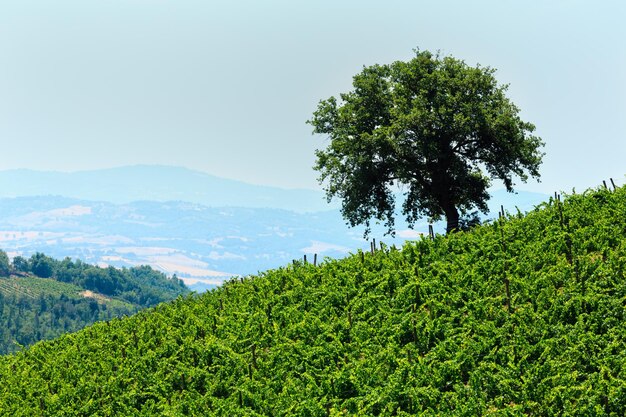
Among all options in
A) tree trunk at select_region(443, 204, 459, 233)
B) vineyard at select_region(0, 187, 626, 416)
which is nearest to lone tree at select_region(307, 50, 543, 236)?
tree trunk at select_region(443, 204, 459, 233)

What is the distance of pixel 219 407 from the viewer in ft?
69.8

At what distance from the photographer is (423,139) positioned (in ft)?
154

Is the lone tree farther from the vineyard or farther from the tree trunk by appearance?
the vineyard

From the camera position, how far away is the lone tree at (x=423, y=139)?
155ft

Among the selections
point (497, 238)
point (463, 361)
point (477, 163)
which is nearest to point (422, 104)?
point (477, 163)

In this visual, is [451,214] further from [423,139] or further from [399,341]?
[399,341]

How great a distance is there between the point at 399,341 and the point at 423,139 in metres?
27.4

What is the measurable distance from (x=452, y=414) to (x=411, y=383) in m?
2.12

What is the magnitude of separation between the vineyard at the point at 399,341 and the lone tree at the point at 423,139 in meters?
17.2

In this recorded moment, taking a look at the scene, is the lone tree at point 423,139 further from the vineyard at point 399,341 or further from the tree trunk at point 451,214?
the vineyard at point 399,341

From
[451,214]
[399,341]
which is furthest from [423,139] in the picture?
[399,341]

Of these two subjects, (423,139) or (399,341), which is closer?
(399,341)

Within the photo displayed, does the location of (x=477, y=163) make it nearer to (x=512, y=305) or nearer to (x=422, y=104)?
(x=422, y=104)

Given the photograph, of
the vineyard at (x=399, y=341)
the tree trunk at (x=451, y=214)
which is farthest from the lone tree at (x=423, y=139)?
the vineyard at (x=399, y=341)
